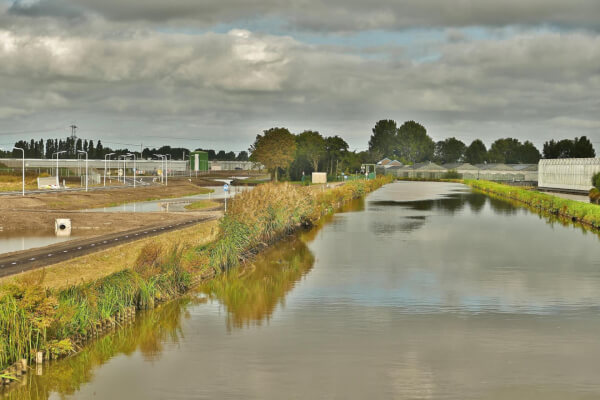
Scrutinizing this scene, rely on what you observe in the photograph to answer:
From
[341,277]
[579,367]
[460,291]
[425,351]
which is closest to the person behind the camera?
[579,367]

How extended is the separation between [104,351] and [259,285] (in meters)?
11.0

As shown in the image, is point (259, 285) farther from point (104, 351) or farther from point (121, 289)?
point (104, 351)

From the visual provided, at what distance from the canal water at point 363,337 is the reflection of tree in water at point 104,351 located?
0.06m

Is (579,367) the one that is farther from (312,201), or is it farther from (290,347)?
(312,201)

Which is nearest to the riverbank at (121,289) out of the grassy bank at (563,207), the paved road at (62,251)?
the paved road at (62,251)

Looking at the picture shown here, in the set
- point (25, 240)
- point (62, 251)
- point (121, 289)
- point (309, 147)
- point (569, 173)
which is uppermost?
point (309, 147)

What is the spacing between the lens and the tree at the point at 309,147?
194 metres

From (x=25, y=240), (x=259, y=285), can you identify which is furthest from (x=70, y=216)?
(x=259, y=285)

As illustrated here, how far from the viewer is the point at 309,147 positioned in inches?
7648

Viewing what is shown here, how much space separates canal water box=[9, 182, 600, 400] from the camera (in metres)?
15.8

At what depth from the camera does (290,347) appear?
752 inches

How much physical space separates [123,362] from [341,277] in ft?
48.4

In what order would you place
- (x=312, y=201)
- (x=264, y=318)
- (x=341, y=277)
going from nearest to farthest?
(x=264, y=318) → (x=341, y=277) → (x=312, y=201)

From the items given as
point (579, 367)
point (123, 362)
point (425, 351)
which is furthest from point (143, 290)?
point (579, 367)
